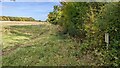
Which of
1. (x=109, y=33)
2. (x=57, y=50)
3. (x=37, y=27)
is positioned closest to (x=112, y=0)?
(x=109, y=33)

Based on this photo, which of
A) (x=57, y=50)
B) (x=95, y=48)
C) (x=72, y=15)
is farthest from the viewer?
(x=72, y=15)

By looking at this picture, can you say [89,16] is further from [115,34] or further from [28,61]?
[28,61]

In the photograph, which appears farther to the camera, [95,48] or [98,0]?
[98,0]

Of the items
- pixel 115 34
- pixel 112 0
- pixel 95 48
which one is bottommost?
pixel 95 48

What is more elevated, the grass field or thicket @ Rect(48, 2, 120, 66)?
thicket @ Rect(48, 2, 120, 66)

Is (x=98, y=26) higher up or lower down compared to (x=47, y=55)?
higher up

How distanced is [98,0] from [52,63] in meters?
2.39

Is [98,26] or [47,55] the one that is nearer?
[98,26]

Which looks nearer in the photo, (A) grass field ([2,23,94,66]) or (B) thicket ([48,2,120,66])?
(B) thicket ([48,2,120,66])

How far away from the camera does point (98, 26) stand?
5.96 meters

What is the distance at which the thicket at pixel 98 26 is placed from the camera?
532cm

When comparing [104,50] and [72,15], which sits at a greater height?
[72,15]

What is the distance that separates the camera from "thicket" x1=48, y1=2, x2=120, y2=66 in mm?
5316

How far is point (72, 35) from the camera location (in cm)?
917
